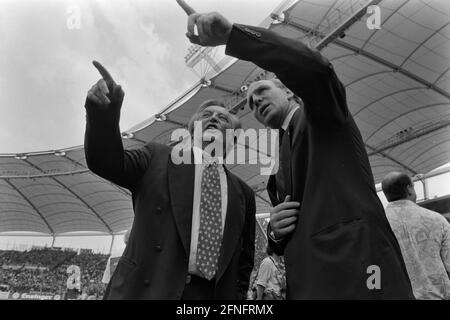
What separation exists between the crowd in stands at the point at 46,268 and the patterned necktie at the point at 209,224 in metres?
29.4

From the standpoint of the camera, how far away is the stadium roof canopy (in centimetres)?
1263

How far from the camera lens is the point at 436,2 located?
1153cm

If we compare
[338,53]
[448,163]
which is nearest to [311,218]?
[338,53]

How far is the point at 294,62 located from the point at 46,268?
117 ft

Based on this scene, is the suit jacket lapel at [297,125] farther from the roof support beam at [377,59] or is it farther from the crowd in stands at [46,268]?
the crowd in stands at [46,268]

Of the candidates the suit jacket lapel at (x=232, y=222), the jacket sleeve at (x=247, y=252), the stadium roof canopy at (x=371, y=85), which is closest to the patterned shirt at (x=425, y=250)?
the jacket sleeve at (x=247, y=252)

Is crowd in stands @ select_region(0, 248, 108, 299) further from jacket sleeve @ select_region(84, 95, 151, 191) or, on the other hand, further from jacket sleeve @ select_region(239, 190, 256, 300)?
jacket sleeve @ select_region(84, 95, 151, 191)

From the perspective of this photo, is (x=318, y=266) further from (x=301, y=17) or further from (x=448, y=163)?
(x=448, y=163)

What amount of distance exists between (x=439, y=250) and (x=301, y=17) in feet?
38.2

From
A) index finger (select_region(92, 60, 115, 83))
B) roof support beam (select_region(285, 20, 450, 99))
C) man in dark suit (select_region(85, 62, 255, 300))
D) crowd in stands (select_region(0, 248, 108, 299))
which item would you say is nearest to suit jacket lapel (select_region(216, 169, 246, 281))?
man in dark suit (select_region(85, 62, 255, 300))

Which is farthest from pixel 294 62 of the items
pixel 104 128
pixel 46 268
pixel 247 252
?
pixel 46 268

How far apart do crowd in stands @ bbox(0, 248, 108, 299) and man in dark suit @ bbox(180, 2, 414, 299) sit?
1182 inches

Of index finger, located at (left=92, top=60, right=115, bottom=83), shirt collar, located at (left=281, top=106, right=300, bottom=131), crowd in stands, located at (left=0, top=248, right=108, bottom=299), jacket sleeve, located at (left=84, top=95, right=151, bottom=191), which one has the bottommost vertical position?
jacket sleeve, located at (left=84, top=95, right=151, bottom=191)

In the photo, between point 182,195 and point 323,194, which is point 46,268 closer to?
point 182,195
